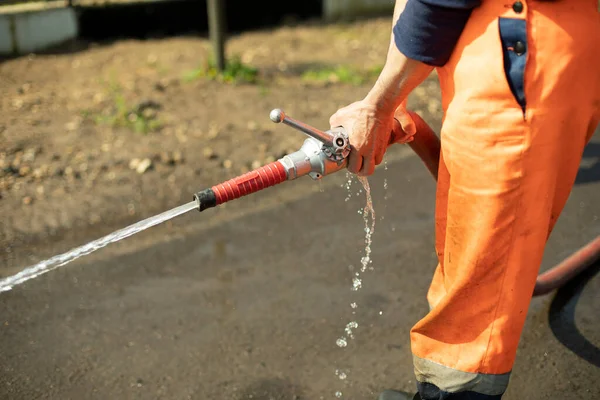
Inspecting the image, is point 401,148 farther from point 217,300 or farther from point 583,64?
point 583,64

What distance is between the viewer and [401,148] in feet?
15.8

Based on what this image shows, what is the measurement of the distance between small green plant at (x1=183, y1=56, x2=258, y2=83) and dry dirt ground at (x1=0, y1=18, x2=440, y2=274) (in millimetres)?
50

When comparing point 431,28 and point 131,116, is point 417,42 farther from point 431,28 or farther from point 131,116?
point 131,116

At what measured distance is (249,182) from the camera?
1.94m

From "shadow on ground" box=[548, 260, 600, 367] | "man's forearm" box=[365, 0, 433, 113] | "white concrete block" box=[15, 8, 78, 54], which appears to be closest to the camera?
"man's forearm" box=[365, 0, 433, 113]

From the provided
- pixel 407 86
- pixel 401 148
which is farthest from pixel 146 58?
pixel 407 86

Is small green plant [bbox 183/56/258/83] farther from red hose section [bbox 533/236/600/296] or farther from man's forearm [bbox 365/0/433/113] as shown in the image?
man's forearm [bbox 365/0/433/113]

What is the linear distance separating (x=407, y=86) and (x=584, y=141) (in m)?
0.48

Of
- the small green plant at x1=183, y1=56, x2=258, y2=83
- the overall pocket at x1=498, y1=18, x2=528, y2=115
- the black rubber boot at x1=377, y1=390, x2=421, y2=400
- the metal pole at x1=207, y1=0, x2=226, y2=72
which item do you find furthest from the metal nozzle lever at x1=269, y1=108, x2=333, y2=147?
the small green plant at x1=183, y1=56, x2=258, y2=83

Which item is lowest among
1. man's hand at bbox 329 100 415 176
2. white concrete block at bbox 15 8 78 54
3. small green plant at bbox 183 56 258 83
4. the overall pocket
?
small green plant at bbox 183 56 258 83

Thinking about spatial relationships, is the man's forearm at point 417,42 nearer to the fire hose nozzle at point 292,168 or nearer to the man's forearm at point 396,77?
the man's forearm at point 396,77

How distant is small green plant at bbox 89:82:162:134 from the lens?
4.92 m

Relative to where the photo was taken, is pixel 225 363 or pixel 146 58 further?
pixel 146 58

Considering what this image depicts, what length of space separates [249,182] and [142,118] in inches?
128
